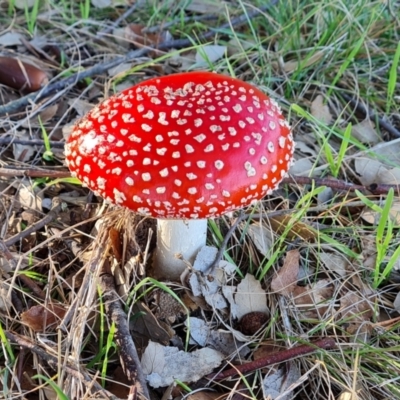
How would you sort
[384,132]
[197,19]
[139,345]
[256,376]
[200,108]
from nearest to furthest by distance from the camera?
[200,108] → [256,376] → [139,345] → [384,132] → [197,19]

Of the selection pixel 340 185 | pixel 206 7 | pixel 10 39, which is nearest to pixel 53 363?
pixel 340 185

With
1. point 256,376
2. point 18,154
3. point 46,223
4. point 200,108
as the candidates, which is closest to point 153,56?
point 18,154

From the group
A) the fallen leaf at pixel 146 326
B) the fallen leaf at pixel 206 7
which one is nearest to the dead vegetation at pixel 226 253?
the fallen leaf at pixel 146 326

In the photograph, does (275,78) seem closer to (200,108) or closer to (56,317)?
(200,108)

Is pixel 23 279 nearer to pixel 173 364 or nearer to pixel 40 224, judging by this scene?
pixel 40 224

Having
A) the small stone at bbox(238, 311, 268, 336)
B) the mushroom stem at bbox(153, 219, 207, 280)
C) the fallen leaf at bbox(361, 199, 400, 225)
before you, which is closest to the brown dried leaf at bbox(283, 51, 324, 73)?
the fallen leaf at bbox(361, 199, 400, 225)
